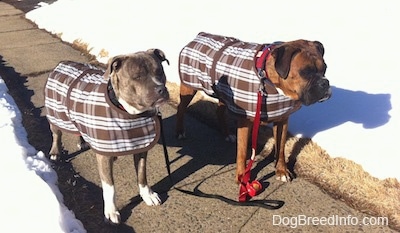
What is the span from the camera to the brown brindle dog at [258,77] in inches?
146

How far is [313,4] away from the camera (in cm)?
850

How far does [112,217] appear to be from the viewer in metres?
3.83

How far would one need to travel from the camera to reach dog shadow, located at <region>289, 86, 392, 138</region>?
502 cm

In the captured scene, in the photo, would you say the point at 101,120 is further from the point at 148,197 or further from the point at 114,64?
the point at 148,197

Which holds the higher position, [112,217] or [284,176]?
[284,176]

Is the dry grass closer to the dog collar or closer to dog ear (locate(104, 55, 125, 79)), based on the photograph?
the dog collar

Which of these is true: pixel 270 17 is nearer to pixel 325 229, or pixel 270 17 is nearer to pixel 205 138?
pixel 205 138

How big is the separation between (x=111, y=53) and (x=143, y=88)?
228 inches

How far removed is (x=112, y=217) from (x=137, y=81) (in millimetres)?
1326

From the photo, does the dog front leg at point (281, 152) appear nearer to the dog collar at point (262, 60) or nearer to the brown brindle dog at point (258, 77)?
the brown brindle dog at point (258, 77)

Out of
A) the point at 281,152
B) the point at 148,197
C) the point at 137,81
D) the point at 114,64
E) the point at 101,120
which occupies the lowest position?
the point at 148,197

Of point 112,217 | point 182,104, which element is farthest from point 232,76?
point 112,217

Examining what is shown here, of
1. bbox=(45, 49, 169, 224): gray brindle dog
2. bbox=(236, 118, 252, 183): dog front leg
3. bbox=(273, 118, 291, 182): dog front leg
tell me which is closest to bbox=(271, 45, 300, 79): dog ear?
bbox=(236, 118, 252, 183): dog front leg

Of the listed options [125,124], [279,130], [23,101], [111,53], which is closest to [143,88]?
[125,124]
